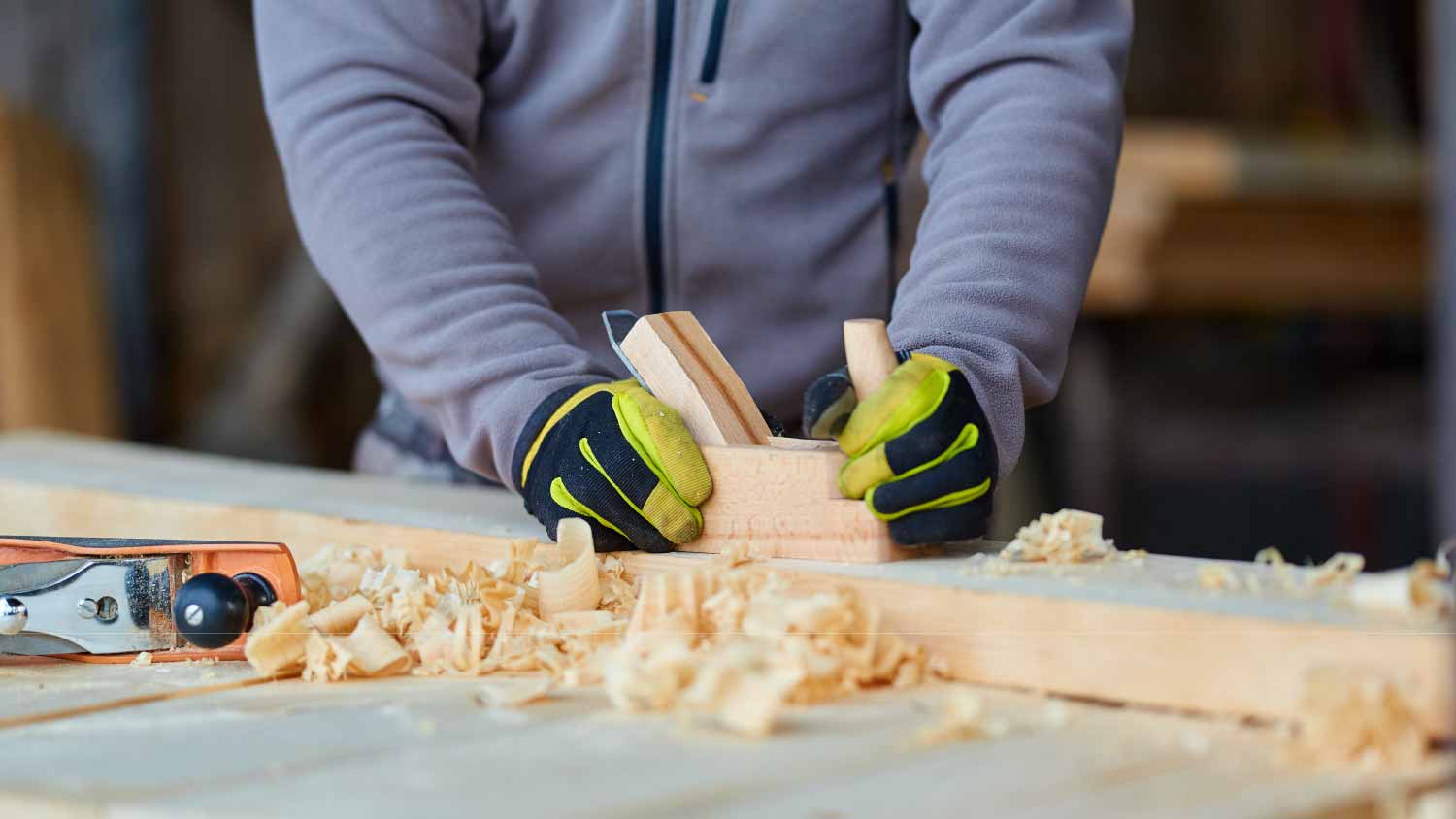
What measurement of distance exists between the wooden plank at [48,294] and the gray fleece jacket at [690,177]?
2572 millimetres

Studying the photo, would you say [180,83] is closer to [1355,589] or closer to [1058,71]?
[1058,71]

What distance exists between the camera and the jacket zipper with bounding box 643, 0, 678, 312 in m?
1.71

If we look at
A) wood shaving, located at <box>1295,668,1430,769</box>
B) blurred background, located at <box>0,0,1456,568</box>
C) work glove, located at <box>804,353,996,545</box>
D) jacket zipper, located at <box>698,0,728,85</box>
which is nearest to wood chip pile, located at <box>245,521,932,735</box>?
work glove, located at <box>804,353,996,545</box>

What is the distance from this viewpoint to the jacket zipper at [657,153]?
5.60 feet

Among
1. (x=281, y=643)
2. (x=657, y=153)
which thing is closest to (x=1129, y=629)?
(x=281, y=643)

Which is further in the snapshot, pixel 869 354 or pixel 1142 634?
pixel 869 354

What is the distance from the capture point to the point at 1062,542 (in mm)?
1238

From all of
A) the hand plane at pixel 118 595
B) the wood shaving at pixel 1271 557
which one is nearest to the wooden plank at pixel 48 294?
the hand plane at pixel 118 595

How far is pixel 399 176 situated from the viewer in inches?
61.4

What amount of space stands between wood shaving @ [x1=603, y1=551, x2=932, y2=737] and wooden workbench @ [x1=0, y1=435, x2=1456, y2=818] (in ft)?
0.07

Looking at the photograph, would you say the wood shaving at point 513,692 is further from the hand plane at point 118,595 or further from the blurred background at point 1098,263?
the blurred background at point 1098,263

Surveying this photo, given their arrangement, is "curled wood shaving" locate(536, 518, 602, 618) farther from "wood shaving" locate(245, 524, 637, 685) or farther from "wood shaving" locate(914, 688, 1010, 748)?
"wood shaving" locate(914, 688, 1010, 748)

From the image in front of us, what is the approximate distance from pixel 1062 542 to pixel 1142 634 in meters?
0.20

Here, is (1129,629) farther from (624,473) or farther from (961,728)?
(624,473)
